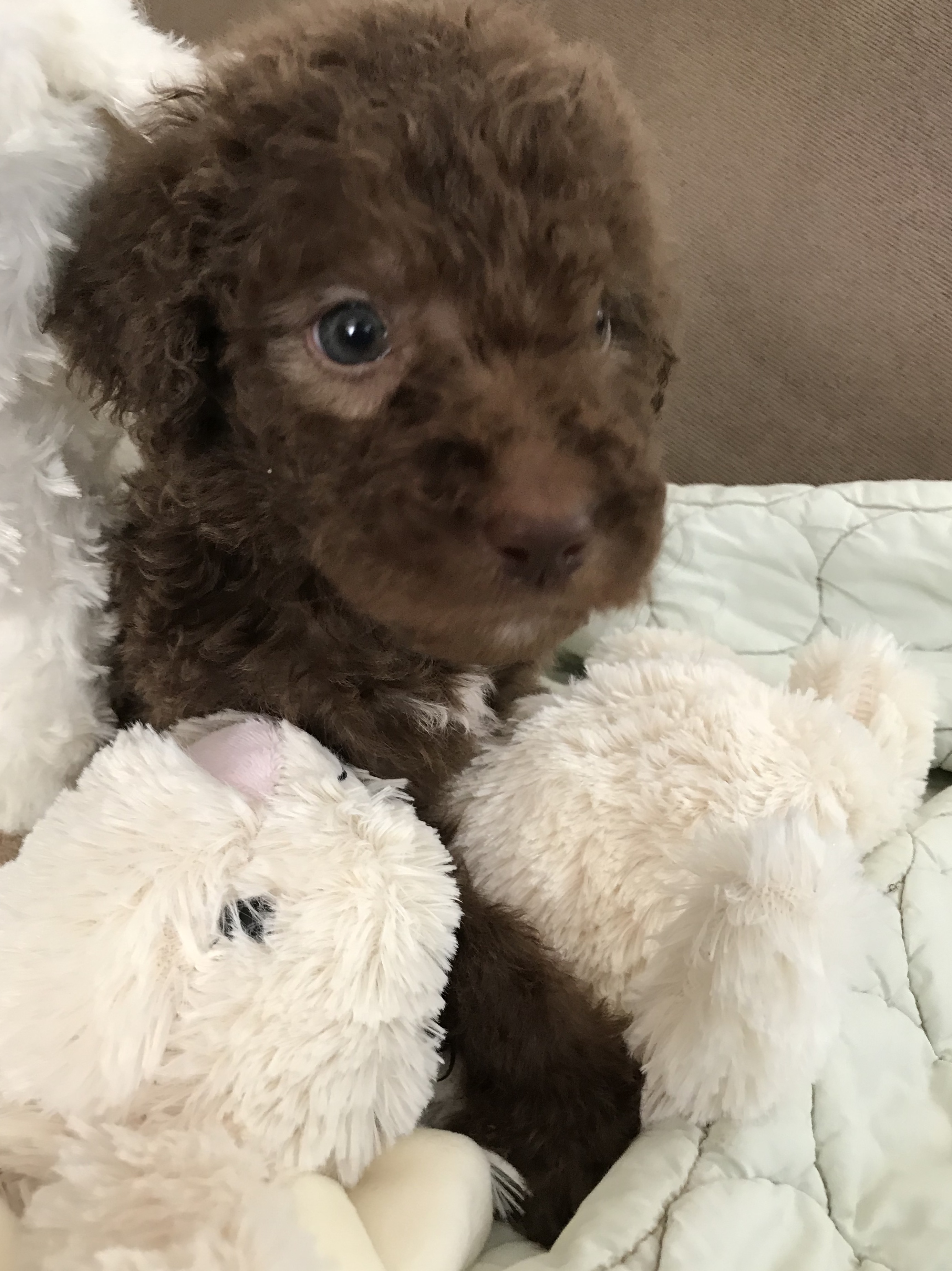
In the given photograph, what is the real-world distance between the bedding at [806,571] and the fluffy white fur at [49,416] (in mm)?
649

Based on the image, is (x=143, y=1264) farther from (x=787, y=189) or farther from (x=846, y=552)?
(x=787, y=189)

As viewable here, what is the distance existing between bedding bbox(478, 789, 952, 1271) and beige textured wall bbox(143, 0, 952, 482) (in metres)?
0.88

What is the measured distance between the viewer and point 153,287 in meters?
0.77

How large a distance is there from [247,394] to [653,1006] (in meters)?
0.57

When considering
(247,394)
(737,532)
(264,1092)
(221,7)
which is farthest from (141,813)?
(221,7)

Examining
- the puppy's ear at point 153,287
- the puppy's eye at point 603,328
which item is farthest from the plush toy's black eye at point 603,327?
the puppy's ear at point 153,287

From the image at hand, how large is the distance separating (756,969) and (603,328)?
537 millimetres

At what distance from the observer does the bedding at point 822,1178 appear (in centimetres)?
68

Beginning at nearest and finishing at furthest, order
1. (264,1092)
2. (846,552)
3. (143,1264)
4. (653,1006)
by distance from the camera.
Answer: (143,1264) < (264,1092) < (653,1006) < (846,552)

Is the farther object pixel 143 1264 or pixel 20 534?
pixel 20 534

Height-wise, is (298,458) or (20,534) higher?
(298,458)

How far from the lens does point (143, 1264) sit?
1.83ft

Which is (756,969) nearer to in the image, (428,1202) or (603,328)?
(428,1202)

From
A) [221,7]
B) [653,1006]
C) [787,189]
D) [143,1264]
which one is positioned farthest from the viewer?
[221,7]
